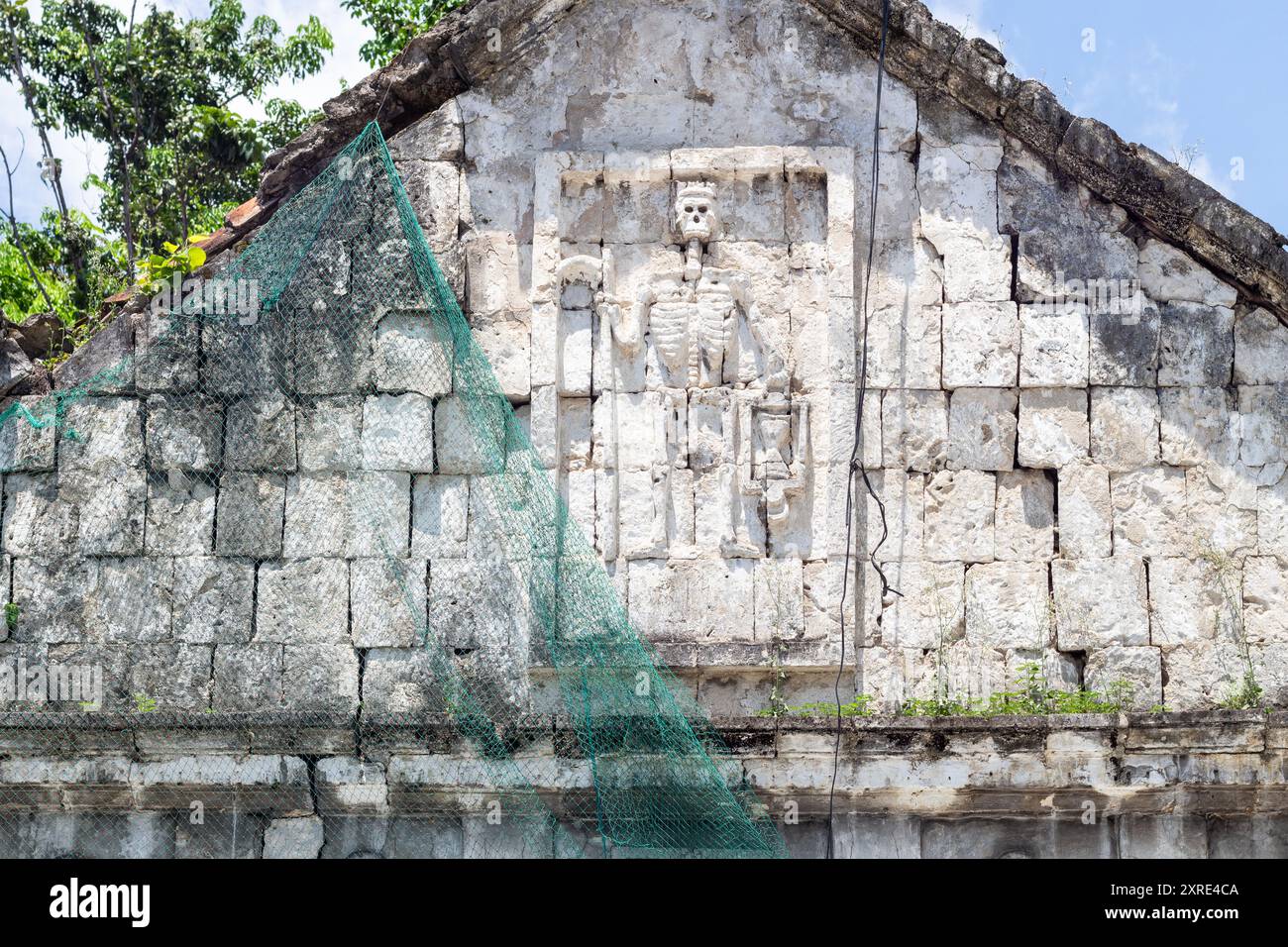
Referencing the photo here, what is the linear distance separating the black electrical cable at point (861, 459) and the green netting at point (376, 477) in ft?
2.76

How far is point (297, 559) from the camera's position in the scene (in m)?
10.3

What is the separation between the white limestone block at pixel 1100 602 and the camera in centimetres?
1013

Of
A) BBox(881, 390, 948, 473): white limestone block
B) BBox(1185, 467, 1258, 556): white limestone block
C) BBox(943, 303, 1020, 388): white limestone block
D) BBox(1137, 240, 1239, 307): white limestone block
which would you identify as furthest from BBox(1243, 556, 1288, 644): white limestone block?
BBox(881, 390, 948, 473): white limestone block

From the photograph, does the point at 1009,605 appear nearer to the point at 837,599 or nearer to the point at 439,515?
the point at 837,599

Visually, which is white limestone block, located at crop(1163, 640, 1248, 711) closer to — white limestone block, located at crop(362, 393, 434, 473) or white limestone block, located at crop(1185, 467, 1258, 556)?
white limestone block, located at crop(1185, 467, 1258, 556)

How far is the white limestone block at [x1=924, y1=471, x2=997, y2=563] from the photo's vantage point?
10289 mm

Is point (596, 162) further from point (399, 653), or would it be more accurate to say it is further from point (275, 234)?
point (399, 653)

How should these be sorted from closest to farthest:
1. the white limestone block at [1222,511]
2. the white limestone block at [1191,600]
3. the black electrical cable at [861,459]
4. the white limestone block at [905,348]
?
the black electrical cable at [861,459]
the white limestone block at [1191,600]
the white limestone block at [1222,511]
the white limestone block at [905,348]

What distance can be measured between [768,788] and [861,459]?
1947 mm

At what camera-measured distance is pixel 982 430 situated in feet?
34.1

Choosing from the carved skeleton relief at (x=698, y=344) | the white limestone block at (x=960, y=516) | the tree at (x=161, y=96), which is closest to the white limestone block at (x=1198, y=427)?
the white limestone block at (x=960, y=516)

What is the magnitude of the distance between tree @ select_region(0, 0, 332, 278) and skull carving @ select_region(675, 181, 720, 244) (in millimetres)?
8887

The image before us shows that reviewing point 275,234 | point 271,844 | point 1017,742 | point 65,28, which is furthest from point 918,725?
point 65,28

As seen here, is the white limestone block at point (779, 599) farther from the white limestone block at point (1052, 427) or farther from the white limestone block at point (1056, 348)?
the white limestone block at point (1056, 348)
